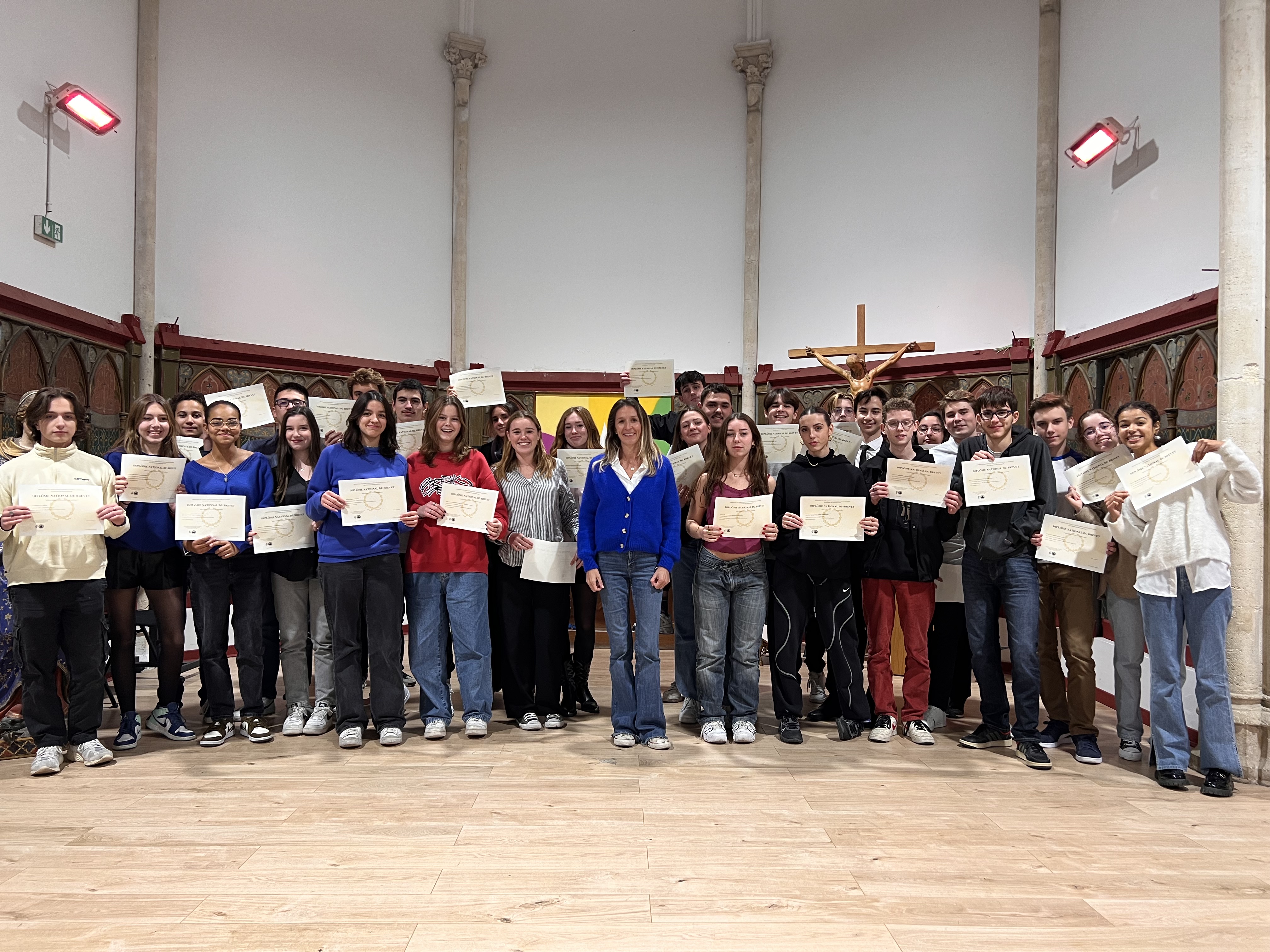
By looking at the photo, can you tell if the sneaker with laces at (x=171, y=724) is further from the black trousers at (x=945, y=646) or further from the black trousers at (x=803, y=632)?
the black trousers at (x=945, y=646)

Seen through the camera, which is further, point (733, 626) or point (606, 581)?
point (733, 626)

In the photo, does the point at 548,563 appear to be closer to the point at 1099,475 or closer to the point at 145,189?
the point at 1099,475

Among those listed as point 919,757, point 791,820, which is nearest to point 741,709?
point 919,757

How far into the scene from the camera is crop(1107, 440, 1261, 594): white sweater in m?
3.42

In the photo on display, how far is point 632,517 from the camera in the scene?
Result: 3920mm

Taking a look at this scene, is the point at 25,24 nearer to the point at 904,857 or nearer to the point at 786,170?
the point at 786,170

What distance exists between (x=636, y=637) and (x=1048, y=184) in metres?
6.59

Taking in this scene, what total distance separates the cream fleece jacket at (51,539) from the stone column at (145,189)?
4.40 meters

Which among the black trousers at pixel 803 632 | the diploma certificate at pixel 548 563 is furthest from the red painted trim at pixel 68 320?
the black trousers at pixel 803 632

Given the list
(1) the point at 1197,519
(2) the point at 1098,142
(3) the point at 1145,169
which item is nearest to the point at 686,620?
(1) the point at 1197,519

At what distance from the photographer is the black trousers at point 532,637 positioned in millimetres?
4180

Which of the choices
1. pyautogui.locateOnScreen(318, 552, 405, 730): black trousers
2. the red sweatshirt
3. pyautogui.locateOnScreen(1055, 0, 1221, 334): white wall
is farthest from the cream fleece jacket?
pyautogui.locateOnScreen(1055, 0, 1221, 334): white wall

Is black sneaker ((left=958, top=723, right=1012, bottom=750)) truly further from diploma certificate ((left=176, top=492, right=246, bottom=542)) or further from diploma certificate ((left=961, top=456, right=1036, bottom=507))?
diploma certificate ((left=176, top=492, right=246, bottom=542))

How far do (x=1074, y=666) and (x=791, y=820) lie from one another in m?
1.74
